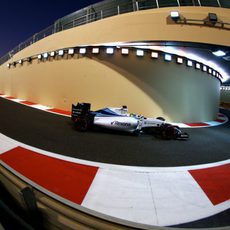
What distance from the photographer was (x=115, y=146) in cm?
333

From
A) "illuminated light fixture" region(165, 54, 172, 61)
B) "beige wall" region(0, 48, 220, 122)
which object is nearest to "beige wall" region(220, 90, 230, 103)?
"beige wall" region(0, 48, 220, 122)

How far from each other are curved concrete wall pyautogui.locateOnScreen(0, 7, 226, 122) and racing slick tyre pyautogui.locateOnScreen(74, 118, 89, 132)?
2.04 m

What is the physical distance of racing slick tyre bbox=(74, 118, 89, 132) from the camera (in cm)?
411

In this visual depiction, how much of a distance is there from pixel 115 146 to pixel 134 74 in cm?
336

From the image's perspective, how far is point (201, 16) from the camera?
166 inches

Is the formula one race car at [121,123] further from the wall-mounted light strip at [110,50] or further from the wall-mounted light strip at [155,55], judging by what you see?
the wall-mounted light strip at [155,55]

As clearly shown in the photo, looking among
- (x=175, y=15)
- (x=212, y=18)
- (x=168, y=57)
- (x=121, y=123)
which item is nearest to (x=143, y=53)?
(x=168, y=57)

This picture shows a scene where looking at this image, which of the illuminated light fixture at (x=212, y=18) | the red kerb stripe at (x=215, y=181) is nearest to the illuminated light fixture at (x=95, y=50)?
the illuminated light fixture at (x=212, y=18)

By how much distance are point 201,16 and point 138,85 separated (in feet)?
8.66

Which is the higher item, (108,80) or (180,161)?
(108,80)

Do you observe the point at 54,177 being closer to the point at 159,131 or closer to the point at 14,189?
the point at 14,189

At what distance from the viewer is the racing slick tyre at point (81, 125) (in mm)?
4114

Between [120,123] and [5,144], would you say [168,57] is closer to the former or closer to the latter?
[120,123]

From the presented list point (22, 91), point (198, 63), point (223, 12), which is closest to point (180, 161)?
point (223, 12)
